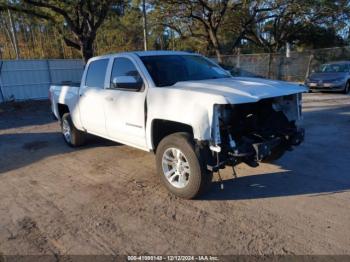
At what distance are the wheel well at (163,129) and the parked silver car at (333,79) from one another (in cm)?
1282

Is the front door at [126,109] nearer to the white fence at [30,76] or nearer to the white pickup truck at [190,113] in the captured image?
the white pickup truck at [190,113]

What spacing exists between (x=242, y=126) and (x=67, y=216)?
2.54 meters

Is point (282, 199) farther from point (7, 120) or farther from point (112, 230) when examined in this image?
point (7, 120)

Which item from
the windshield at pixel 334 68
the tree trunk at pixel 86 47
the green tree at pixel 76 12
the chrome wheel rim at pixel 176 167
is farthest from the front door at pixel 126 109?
the windshield at pixel 334 68

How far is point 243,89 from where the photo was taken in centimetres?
403

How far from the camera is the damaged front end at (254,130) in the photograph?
395 centimetres

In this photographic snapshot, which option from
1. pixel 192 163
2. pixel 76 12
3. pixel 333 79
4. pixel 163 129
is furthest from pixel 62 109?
pixel 333 79

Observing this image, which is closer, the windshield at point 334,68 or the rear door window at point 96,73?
the rear door window at point 96,73

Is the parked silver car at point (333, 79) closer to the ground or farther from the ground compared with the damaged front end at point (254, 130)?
closer to the ground

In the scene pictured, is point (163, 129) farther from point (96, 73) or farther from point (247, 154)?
point (96, 73)

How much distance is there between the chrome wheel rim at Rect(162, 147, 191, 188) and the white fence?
14.4 m

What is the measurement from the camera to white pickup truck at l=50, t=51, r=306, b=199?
12.9 ft

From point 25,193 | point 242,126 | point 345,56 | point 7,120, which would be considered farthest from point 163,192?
point 345,56

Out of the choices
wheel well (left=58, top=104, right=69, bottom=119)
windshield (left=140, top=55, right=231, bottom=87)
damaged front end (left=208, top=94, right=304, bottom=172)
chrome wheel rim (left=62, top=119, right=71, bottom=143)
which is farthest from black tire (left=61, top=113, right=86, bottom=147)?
damaged front end (left=208, top=94, right=304, bottom=172)
